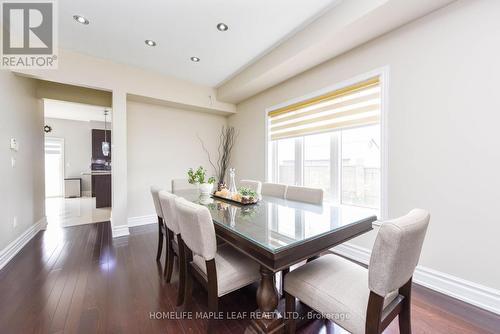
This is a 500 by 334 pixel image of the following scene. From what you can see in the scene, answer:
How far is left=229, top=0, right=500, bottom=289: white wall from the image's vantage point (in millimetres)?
1563

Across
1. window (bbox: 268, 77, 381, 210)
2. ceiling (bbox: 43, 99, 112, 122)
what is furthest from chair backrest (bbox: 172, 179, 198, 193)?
ceiling (bbox: 43, 99, 112, 122)

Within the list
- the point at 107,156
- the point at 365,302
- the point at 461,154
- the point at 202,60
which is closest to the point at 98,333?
the point at 365,302

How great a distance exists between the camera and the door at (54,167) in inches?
261

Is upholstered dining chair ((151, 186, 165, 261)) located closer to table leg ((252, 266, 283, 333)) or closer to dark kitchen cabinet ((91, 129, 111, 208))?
table leg ((252, 266, 283, 333))

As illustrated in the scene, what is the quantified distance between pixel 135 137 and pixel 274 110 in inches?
102

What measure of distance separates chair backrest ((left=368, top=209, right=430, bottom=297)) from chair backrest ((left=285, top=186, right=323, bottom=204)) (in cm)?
108

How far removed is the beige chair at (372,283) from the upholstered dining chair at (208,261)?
0.32 meters

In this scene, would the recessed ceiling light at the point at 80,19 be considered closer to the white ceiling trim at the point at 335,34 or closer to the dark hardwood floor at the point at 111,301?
the white ceiling trim at the point at 335,34

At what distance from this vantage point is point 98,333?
1.34m

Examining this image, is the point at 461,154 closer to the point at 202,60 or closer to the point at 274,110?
the point at 274,110

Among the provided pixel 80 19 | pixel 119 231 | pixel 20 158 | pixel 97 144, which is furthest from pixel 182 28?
pixel 97 144

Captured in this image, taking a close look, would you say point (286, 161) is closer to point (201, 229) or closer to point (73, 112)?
point (201, 229)

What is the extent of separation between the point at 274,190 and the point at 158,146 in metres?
2.61

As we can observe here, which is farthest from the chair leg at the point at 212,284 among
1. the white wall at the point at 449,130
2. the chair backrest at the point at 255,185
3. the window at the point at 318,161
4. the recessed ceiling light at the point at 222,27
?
the recessed ceiling light at the point at 222,27
